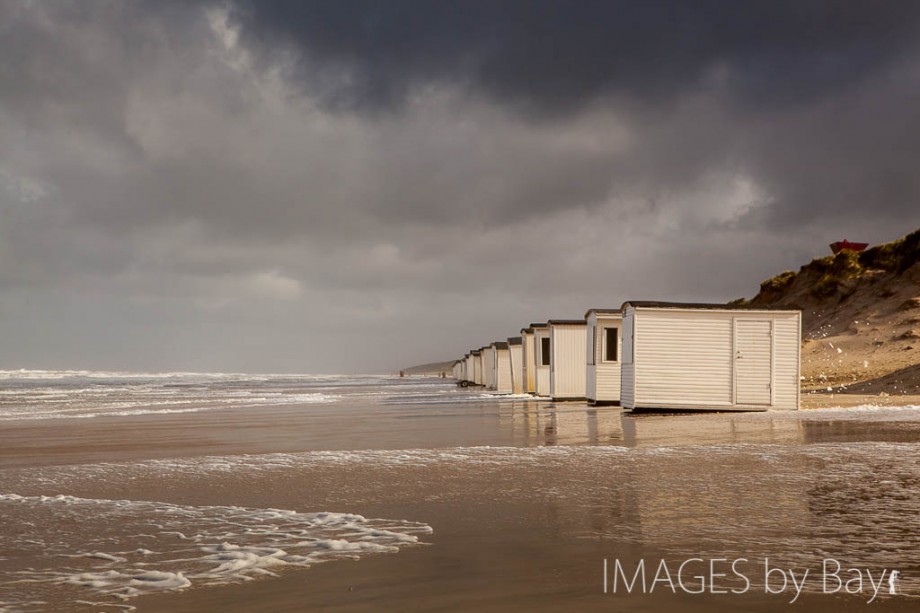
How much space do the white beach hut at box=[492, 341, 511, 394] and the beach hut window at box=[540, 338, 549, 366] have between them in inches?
371

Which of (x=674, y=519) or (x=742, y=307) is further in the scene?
(x=742, y=307)

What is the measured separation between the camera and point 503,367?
A: 46.2 m

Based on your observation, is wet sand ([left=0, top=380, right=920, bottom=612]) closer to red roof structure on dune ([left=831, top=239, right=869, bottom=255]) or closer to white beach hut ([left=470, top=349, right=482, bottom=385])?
white beach hut ([left=470, top=349, right=482, bottom=385])

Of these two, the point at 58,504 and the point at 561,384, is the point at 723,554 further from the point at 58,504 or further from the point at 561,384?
the point at 561,384

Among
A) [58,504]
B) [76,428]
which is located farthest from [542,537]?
[76,428]

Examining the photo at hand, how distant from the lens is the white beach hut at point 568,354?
3206cm

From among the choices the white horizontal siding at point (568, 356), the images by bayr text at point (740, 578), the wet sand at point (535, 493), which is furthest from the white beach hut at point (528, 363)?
the images by bayr text at point (740, 578)

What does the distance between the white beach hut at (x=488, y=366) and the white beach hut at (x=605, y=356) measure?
21.4m

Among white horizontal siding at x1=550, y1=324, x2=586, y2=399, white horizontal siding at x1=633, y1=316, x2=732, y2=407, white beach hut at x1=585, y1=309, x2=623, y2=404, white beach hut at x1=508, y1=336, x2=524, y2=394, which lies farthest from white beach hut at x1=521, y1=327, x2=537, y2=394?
white horizontal siding at x1=633, y1=316, x2=732, y2=407

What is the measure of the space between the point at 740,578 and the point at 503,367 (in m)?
41.4

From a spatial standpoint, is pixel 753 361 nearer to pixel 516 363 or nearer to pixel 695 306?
pixel 695 306

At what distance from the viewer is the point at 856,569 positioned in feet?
16.7

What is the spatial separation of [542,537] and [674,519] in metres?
1.33

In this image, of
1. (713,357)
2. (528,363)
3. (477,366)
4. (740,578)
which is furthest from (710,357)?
(477,366)
